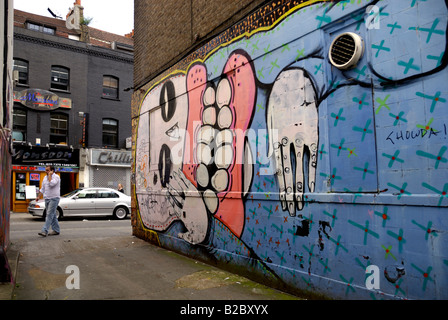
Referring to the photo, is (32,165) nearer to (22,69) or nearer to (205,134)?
(22,69)

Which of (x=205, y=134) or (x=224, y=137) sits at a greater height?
(x=205, y=134)

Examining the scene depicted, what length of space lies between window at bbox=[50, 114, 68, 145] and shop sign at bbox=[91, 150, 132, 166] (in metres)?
1.95

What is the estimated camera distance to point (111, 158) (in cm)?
2256

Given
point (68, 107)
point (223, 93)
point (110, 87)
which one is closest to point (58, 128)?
point (68, 107)

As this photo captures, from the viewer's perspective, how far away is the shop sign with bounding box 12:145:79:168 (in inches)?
788

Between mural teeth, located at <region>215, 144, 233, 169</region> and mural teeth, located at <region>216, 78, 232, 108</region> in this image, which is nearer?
mural teeth, located at <region>215, 144, 233, 169</region>

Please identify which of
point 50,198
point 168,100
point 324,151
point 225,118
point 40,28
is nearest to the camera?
point 324,151

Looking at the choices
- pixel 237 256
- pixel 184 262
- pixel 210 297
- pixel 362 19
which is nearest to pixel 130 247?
pixel 184 262

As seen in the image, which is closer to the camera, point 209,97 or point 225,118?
point 225,118

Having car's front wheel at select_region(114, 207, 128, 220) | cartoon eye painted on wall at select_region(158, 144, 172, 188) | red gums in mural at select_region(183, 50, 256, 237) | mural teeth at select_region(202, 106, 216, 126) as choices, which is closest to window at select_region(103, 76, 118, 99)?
car's front wheel at select_region(114, 207, 128, 220)

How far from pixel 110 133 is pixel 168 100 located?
15.7 meters

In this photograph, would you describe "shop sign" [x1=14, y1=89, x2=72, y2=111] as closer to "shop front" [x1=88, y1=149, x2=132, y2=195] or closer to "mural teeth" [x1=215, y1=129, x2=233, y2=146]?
"shop front" [x1=88, y1=149, x2=132, y2=195]

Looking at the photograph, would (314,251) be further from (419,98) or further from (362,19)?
(362,19)

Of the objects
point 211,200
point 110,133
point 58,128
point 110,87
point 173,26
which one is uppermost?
point 110,87
